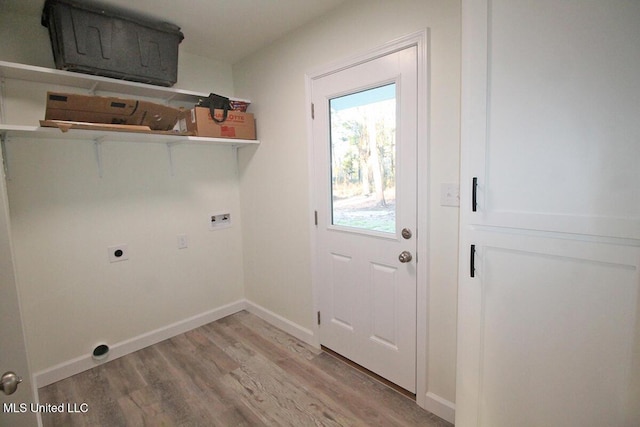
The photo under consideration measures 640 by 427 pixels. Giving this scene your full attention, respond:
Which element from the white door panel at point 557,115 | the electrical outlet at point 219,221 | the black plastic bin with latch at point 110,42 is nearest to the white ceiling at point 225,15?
the black plastic bin with latch at point 110,42

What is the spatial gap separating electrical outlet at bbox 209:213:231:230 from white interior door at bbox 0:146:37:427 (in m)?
2.06

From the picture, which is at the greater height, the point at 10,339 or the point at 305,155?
the point at 305,155

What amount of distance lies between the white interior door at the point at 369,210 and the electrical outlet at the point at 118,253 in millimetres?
1513

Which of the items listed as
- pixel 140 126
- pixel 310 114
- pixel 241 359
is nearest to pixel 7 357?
pixel 140 126

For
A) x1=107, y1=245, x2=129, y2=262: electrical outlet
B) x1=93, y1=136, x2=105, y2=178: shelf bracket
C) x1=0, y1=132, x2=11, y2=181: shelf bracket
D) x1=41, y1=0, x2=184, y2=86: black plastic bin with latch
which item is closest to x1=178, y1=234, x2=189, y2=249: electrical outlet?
x1=107, y1=245, x2=129, y2=262: electrical outlet

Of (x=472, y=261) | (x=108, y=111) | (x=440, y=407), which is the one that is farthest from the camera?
(x=108, y=111)

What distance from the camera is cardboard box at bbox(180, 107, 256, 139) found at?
7.89ft

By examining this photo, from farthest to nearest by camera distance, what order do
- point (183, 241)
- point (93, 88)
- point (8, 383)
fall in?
point (183, 241)
point (93, 88)
point (8, 383)

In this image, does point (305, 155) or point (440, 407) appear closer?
point (440, 407)

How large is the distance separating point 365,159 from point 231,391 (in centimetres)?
173

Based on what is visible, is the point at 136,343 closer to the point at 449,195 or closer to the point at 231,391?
the point at 231,391

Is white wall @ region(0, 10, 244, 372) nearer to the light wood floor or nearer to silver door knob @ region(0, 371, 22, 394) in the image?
the light wood floor

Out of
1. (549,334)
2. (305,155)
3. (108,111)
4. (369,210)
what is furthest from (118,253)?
(549,334)

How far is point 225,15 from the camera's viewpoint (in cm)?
205
